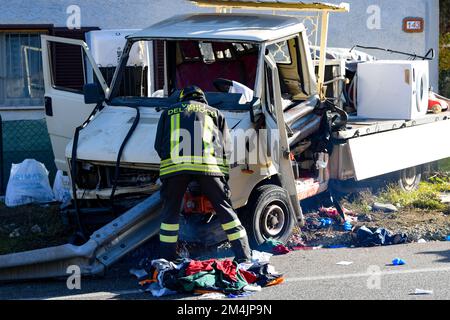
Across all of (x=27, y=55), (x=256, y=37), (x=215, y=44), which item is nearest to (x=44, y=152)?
(x=27, y=55)

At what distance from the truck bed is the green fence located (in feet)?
14.6

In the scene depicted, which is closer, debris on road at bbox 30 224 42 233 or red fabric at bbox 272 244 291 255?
red fabric at bbox 272 244 291 255

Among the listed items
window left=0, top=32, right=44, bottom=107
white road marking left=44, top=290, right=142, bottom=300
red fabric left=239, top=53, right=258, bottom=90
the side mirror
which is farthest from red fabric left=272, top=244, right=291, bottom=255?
window left=0, top=32, right=44, bottom=107

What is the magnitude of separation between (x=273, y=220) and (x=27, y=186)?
380 cm

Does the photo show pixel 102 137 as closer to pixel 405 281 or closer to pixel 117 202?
pixel 117 202

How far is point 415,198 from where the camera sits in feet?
38.6

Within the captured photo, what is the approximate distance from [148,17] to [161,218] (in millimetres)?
7398

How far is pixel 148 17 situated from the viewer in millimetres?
15359

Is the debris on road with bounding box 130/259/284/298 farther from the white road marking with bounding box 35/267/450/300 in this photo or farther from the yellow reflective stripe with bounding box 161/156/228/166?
the yellow reflective stripe with bounding box 161/156/228/166

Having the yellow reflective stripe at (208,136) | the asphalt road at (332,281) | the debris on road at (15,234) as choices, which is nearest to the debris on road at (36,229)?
the debris on road at (15,234)

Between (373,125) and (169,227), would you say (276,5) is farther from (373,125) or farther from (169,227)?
(169,227)

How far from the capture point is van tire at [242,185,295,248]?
9156 millimetres

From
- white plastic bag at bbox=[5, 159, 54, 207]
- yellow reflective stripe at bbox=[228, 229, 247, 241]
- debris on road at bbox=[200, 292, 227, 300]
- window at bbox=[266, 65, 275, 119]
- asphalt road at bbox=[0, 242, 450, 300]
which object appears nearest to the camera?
debris on road at bbox=[200, 292, 227, 300]

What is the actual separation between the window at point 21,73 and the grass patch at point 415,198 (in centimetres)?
640
